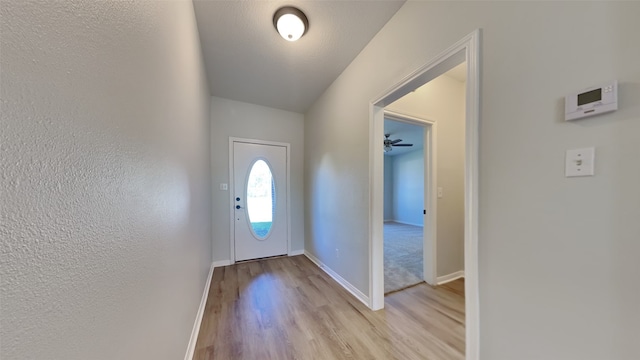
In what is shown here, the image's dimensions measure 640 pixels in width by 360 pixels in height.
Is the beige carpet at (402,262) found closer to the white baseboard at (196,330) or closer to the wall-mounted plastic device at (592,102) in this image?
the white baseboard at (196,330)

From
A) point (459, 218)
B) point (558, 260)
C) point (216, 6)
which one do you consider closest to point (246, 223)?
point (216, 6)

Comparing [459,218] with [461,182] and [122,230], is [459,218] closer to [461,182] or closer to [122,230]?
[461,182]

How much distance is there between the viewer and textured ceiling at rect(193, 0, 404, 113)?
65.2 inches

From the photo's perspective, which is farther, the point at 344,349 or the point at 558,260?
the point at 344,349

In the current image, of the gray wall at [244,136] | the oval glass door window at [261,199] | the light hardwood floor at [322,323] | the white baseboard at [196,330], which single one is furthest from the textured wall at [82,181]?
the oval glass door window at [261,199]

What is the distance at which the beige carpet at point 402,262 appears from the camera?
2.59 meters

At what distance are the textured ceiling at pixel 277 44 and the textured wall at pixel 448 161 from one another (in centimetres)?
108

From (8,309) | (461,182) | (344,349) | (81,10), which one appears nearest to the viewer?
(8,309)

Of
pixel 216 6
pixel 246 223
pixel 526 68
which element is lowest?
pixel 246 223

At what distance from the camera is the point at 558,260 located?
2.90 feet

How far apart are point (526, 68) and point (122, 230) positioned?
66.9 inches

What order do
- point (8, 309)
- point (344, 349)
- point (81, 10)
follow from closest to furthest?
1. point (8, 309)
2. point (81, 10)
3. point (344, 349)

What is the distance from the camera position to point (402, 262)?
328 centimetres

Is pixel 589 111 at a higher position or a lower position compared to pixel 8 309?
higher
